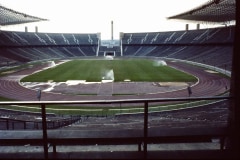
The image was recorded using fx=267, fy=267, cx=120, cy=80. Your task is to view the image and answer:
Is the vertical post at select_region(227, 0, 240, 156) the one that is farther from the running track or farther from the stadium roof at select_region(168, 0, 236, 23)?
the stadium roof at select_region(168, 0, 236, 23)

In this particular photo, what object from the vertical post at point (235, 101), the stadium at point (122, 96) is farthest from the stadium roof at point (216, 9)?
the vertical post at point (235, 101)

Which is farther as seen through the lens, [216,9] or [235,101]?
[216,9]

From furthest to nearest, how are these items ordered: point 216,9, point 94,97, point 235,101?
point 216,9, point 94,97, point 235,101

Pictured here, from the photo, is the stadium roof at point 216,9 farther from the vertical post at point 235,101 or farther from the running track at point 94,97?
the vertical post at point 235,101

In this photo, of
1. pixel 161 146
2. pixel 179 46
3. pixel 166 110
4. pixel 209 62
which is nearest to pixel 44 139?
pixel 161 146

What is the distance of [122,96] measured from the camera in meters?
30.5

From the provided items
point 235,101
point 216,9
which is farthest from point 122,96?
point 216,9

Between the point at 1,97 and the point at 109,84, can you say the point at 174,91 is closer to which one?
the point at 109,84

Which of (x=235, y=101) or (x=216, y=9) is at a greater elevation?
(x=216, y=9)

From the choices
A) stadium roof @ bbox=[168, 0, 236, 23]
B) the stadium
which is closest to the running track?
the stadium

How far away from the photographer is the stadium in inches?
180

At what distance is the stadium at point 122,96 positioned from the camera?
4570 millimetres

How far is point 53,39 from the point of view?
3841 inches

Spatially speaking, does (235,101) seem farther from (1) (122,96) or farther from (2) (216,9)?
(2) (216,9)
